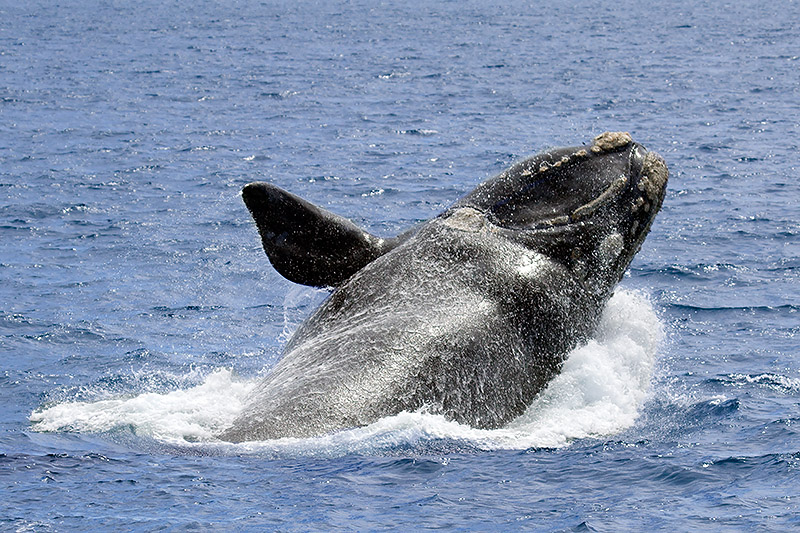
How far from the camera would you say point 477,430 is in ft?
45.1

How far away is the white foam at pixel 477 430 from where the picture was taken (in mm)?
13008

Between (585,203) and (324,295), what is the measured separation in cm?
878

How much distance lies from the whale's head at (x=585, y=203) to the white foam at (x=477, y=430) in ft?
3.67

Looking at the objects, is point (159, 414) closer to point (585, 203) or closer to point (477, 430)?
point (477, 430)

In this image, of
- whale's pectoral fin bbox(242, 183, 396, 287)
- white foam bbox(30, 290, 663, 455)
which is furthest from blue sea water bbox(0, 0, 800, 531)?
whale's pectoral fin bbox(242, 183, 396, 287)

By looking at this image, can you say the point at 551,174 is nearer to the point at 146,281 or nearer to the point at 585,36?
the point at 146,281

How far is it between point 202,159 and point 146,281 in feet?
56.3

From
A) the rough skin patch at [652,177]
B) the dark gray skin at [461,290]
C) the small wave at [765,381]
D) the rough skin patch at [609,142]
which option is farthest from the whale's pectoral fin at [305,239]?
the small wave at [765,381]

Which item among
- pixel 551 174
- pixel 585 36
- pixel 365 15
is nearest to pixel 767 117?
pixel 551 174

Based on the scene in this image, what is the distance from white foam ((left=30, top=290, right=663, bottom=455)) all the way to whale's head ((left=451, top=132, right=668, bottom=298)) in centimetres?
112

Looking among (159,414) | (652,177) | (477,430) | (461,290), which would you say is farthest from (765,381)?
(159,414)

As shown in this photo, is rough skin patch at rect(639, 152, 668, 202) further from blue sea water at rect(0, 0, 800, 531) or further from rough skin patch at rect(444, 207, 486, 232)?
rough skin patch at rect(444, 207, 486, 232)

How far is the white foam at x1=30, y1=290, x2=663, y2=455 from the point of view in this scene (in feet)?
42.7

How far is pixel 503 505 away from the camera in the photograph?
1227 cm
